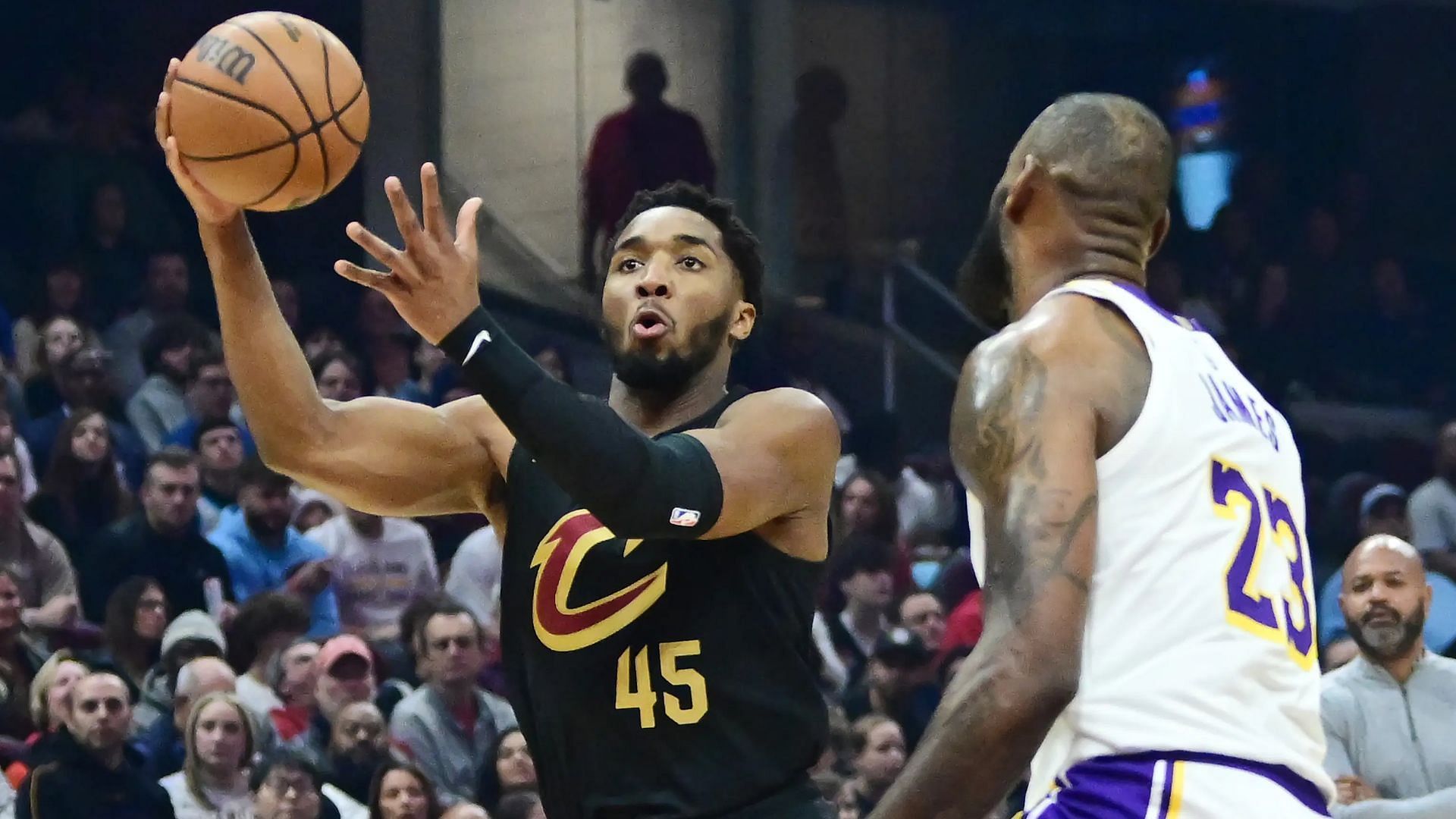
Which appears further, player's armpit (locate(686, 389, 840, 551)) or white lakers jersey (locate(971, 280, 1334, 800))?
player's armpit (locate(686, 389, 840, 551))

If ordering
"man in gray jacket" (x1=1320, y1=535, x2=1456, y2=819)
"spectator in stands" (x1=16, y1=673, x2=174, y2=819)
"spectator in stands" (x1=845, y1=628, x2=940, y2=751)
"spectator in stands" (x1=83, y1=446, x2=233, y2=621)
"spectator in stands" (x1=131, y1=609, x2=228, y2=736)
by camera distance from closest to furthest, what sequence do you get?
"spectator in stands" (x1=16, y1=673, x2=174, y2=819) < "man in gray jacket" (x1=1320, y1=535, x2=1456, y2=819) < "spectator in stands" (x1=131, y1=609, x2=228, y2=736) < "spectator in stands" (x1=83, y1=446, x2=233, y2=621) < "spectator in stands" (x1=845, y1=628, x2=940, y2=751)

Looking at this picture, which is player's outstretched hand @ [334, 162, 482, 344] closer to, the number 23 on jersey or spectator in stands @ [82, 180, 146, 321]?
the number 23 on jersey

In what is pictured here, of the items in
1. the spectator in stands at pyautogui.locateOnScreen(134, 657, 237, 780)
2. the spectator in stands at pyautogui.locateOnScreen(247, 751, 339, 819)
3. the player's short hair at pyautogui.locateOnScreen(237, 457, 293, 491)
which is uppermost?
the player's short hair at pyautogui.locateOnScreen(237, 457, 293, 491)

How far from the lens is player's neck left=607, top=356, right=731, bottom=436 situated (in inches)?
148

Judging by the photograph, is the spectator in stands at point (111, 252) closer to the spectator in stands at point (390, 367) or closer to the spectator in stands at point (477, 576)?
the spectator in stands at point (390, 367)

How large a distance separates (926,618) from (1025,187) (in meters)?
6.30

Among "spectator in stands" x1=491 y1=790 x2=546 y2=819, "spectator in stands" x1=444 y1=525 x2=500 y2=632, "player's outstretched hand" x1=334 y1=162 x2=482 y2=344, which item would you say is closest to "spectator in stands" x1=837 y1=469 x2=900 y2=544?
"spectator in stands" x1=444 y1=525 x2=500 y2=632

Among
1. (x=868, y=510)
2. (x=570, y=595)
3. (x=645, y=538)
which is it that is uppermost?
(x=645, y=538)

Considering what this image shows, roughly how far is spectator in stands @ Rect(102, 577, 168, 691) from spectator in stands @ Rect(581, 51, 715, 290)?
485 cm

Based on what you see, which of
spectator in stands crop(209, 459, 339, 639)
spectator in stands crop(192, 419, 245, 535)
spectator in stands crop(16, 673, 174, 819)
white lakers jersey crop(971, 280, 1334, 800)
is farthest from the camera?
spectator in stands crop(192, 419, 245, 535)

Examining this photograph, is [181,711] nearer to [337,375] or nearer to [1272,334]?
[337,375]

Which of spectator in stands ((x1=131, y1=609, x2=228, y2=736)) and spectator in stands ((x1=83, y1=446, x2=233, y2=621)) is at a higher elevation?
spectator in stands ((x1=83, y1=446, x2=233, y2=621))

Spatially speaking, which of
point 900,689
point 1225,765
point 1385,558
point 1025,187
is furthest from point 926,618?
point 1225,765

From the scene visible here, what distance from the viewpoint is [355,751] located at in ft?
23.1
